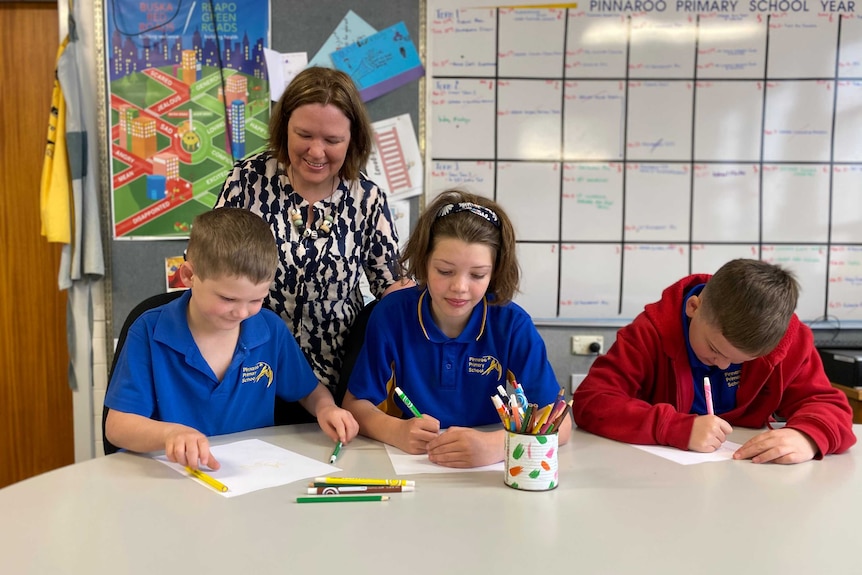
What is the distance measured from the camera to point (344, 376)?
5.27ft

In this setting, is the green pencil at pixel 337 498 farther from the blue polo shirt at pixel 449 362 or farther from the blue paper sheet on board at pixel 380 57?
the blue paper sheet on board at pixel 380 57

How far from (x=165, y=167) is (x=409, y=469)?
2035 mm

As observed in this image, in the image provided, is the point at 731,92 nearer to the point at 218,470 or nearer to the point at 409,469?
the point at 409,469

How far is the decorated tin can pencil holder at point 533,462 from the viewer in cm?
104

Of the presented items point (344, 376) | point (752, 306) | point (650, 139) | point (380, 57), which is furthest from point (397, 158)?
point (752, 306)

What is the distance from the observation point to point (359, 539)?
85 cm

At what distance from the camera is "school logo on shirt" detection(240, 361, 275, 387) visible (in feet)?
4.43

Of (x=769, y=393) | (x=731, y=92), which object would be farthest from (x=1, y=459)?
(x=731, y=92)

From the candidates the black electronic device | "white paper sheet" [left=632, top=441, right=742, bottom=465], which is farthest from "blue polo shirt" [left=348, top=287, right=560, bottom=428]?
the black electronic device

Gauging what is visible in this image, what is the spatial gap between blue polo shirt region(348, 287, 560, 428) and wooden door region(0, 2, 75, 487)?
211 centimetres

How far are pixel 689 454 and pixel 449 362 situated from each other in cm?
49

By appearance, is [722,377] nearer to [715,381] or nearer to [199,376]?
[715,381]

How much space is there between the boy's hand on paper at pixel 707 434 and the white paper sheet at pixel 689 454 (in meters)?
0.01

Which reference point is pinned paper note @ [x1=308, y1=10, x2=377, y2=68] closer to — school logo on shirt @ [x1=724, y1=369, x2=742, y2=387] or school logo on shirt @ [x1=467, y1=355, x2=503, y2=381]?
school logo on shirt @ [x1=467, y1=355, x2=503, y2=381]
